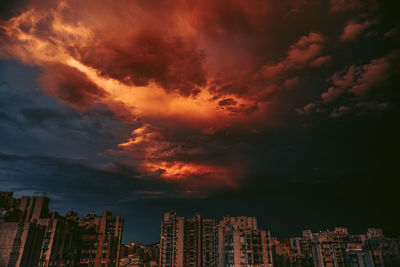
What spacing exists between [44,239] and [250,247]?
7349 centimetres

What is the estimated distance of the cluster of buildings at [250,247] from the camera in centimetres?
8406

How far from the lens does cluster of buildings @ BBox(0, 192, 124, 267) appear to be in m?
47.3

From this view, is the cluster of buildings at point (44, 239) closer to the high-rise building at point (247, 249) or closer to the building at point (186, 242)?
the building at point (186, 242)

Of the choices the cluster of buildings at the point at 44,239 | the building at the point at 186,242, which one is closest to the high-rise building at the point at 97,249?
the cluster of buildings at the point at 44,239

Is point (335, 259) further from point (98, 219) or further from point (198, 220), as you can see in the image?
point (98, 219)

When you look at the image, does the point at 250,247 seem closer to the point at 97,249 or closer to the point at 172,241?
the point at 172,241

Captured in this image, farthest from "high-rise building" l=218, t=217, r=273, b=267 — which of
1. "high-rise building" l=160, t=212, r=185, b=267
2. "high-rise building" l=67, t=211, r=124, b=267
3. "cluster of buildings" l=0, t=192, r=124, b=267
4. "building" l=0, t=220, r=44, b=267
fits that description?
"building" l=0, t=220, r=44, b=267

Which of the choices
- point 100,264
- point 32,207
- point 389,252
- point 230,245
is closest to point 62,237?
point 32,207

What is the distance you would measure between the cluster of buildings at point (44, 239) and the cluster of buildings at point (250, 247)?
35.3 meters

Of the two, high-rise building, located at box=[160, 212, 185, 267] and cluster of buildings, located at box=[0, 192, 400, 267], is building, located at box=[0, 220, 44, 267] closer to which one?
cluster of buildings, located at box=[0, 192, 400, 267]

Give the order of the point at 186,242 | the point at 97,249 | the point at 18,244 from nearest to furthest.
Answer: the point at 18,244, the point at 97,249, the point at 186,242

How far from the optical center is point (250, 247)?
3661 inches

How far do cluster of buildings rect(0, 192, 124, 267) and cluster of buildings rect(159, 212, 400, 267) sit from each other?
116 ft

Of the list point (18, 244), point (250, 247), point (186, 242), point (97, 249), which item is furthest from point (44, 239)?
point (186, 242)
